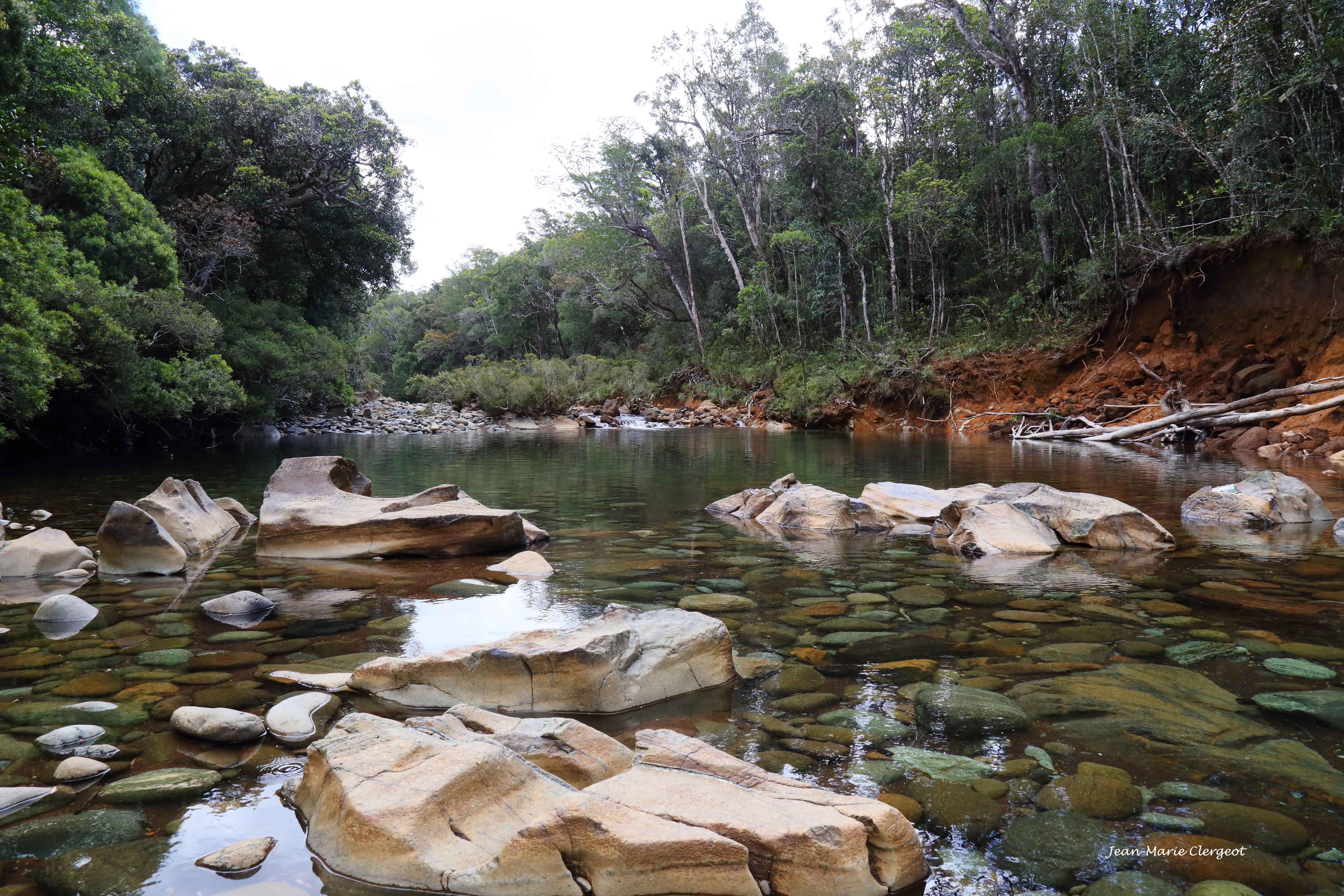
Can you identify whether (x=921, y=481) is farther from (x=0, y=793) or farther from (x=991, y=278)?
(x=991, y=278)

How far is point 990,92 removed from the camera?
24.2 metres

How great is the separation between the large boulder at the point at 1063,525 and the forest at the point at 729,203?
941cm

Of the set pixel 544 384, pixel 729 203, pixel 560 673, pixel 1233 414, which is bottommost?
pixel 560 673

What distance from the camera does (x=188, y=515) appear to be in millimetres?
5254

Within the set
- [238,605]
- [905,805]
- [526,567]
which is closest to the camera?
[905,805]

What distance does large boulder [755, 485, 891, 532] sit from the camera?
5.90 metres

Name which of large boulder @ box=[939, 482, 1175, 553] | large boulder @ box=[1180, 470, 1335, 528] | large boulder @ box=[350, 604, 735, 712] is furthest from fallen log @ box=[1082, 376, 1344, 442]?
large boulder @ box=[350, 604, 735, 712]

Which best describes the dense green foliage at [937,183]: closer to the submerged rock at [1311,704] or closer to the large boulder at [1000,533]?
the large boulder at [1000,533]

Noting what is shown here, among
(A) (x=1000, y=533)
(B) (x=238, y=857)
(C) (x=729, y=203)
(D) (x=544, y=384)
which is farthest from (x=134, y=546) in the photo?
(C) (x=729, y=203)

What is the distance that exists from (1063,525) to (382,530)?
4.85 metres

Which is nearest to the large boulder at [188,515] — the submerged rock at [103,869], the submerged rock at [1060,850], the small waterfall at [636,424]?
the submerged rock at [103,869]

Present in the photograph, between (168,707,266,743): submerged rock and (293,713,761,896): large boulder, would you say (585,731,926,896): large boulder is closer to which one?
(293,713,761,896): large boulder

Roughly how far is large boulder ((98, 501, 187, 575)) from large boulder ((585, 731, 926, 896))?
4.01m

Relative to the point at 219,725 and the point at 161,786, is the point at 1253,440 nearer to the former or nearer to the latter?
the point at 219,725
